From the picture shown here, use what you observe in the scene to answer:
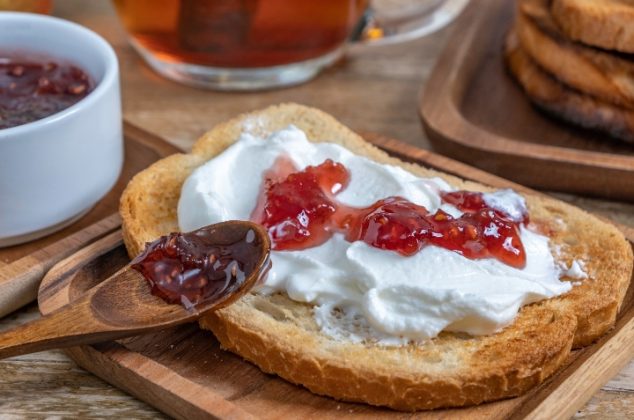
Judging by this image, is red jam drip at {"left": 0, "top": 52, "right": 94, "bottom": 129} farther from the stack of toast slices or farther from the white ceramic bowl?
the stack of toast slices

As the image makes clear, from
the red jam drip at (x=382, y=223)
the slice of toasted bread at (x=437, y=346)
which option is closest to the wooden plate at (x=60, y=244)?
the slice of toasted bread at (x=437, y=346)

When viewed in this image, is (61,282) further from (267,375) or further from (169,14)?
(169,14)

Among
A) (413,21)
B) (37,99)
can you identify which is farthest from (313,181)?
(413,21)

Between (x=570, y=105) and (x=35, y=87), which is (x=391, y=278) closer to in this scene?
(x=35, y=87)

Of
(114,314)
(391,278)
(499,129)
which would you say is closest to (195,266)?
(114,314)

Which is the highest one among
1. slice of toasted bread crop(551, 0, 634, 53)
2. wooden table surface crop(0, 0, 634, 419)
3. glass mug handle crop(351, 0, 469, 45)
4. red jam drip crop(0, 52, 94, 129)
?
slice of toasted bread crop(551, 0, 634, 53)

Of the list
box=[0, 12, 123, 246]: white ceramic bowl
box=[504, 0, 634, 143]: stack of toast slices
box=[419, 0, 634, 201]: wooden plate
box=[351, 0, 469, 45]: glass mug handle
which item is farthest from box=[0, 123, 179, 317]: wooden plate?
box=[504, 0, 634, 143]: stack of toast slices

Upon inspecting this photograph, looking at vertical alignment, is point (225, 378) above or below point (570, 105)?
below
